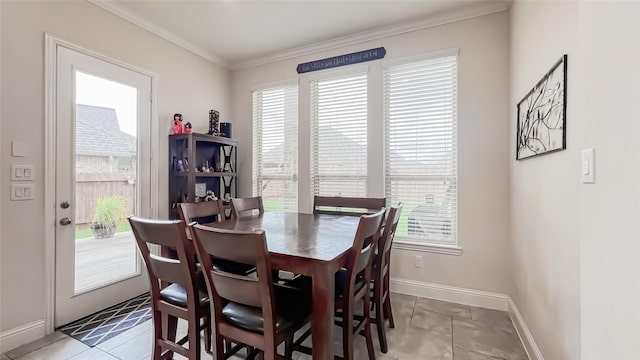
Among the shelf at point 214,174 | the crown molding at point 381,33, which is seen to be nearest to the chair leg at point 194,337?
the shelf at point 214,174

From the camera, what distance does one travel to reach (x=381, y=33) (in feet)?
10.0

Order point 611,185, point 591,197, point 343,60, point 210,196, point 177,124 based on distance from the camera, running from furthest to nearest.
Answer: point 210,196 → point 343,60 → point 177,124 → point 591,197 → point 611,185

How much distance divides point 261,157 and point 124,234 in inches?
71.1

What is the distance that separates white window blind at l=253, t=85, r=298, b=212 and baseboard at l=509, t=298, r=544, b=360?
95.8 inches

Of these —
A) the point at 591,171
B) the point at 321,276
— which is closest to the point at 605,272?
the point at 591,171

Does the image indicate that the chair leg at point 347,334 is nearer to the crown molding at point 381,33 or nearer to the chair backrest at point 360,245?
the chair backrest at point 360,245

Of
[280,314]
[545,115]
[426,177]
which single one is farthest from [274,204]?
[545,115]

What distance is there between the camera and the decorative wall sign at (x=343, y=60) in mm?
3098

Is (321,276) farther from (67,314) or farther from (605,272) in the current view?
(67,314)

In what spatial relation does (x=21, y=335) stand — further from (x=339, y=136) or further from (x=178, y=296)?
(x=339, y=136)

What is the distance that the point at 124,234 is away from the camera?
2.75 m

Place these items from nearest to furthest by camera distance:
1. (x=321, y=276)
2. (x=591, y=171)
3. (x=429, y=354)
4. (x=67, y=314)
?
1. (x=591, y=171)
2. (x=321, y=276)
3. (x=429, y=354)
4. (x=67, y=314)

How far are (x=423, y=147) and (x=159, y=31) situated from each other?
3062mm

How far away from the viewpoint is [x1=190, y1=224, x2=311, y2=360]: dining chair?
3.75ft
